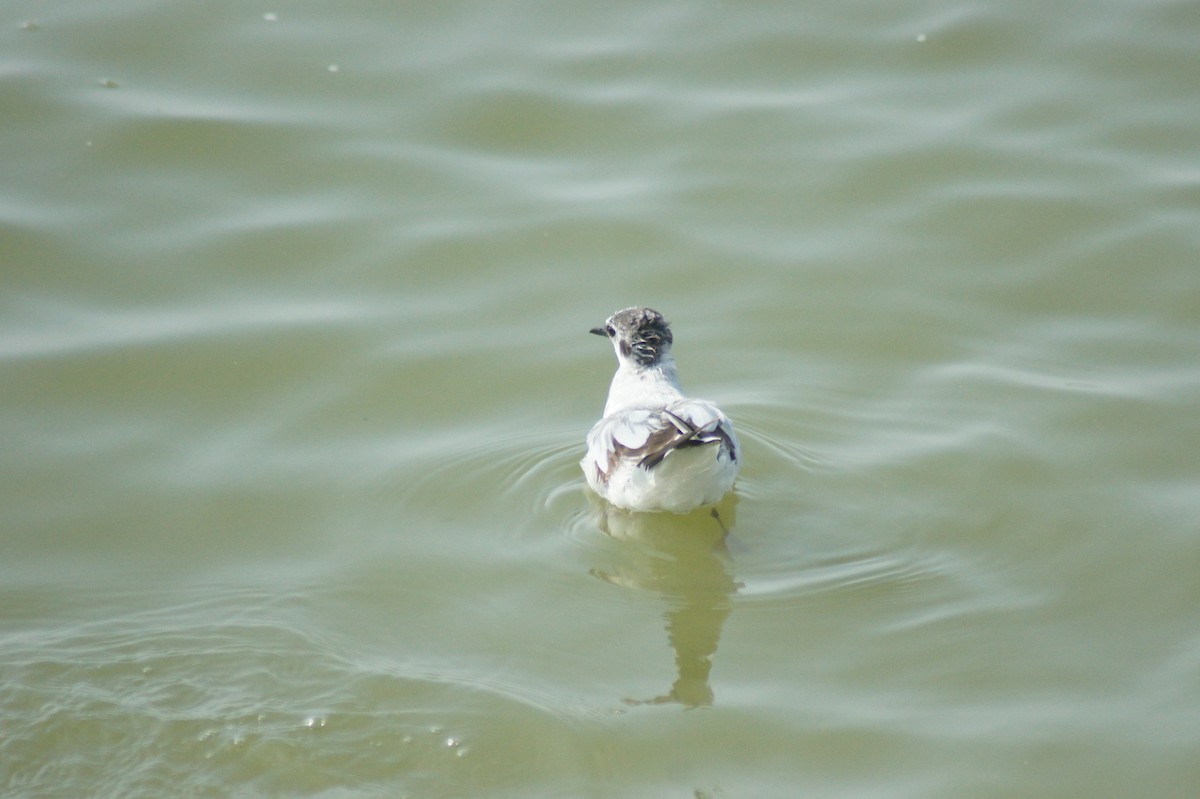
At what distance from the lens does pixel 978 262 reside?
10.1 metres

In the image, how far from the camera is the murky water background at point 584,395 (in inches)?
225

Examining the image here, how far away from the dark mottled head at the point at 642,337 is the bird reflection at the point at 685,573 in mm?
1101

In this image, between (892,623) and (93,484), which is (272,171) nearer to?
(93,484)

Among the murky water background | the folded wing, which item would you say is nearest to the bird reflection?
the murky water background

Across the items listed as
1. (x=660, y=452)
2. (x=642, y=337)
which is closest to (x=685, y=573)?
(x=660, y=452)

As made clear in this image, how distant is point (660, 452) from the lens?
23.0 feet

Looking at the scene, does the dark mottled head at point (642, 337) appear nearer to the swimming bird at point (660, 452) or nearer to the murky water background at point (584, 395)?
the swimming bird at point (660, 452)

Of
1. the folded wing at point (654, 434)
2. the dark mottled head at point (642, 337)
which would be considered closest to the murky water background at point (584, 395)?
the folded wing at point (654, 434)

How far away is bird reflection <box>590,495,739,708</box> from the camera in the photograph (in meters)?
6.19

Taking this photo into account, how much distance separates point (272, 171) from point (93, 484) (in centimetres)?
434

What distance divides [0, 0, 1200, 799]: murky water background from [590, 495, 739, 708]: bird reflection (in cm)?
3

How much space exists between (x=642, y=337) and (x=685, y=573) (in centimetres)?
194

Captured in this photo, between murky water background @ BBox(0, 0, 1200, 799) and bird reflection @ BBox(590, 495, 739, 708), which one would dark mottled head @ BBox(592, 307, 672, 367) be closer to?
murky water background @ BBox(0, 0, 1200, 799)

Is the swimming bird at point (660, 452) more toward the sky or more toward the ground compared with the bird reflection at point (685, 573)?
more toward the sky
